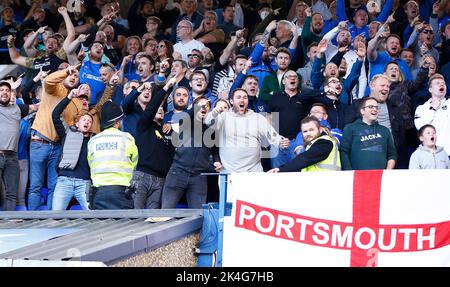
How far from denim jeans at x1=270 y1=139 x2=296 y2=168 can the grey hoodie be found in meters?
1.32

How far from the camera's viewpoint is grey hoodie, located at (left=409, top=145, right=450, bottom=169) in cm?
930

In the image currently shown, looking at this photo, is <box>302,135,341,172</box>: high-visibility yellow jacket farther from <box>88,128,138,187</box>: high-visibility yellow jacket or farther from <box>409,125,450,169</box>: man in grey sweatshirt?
<box>88,128,138,187</box>: high-visibility yellow jacket

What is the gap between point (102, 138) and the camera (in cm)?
973

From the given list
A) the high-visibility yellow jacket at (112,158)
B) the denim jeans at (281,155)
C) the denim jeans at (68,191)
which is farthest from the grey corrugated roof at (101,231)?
the denim jeans at (281,155)

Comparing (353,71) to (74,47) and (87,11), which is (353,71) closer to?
(74,47)

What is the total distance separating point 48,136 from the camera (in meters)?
11.0

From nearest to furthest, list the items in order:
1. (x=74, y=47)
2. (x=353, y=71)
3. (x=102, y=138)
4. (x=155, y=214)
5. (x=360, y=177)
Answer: (x=360, y=177), (x=155, y=214), (x=102, y=138), (x=353, y=71), (x=74, y=47)

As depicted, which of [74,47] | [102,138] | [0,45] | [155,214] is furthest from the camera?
[0,45]

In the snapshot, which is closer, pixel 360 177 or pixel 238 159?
pixel 360 177

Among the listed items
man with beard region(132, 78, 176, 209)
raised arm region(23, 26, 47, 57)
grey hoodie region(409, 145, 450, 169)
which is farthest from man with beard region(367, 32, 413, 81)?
raised arm region(23, 26, 47, 57)

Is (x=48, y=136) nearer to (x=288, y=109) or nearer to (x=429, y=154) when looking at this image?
(x=288, y=109)
